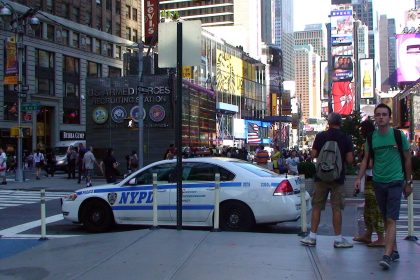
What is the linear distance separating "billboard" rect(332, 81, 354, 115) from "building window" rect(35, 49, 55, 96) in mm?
45776

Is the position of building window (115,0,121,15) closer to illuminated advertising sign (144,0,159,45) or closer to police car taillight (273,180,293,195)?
illuminated advertising sign (144,0,159,45)

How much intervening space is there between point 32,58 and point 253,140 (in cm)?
3795

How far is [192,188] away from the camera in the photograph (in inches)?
396

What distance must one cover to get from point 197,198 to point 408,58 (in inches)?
2448

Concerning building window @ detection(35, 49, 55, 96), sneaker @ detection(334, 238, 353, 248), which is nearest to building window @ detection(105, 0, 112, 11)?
building window @ detection(35, 49, 55, 96)

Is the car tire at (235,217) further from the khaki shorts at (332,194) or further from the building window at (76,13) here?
the building window at (76,13)

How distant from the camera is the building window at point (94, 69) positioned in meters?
66.2

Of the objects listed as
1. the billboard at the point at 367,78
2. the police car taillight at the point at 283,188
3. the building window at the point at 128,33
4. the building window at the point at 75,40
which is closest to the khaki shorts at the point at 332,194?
the police car taillight at the point at 283,188

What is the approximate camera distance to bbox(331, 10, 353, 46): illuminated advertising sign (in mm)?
94688

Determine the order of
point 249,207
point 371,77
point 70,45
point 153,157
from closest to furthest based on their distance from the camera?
1. point 249,207
2. point 153,157
3. point 70,45
4. point 371,77

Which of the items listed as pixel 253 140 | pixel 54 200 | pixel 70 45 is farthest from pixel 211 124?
pixel 253 140

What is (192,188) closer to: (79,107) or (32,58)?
(32,58)

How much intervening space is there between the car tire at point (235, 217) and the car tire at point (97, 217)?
2368mm

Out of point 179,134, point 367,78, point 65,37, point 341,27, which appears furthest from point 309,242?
point 341,27
